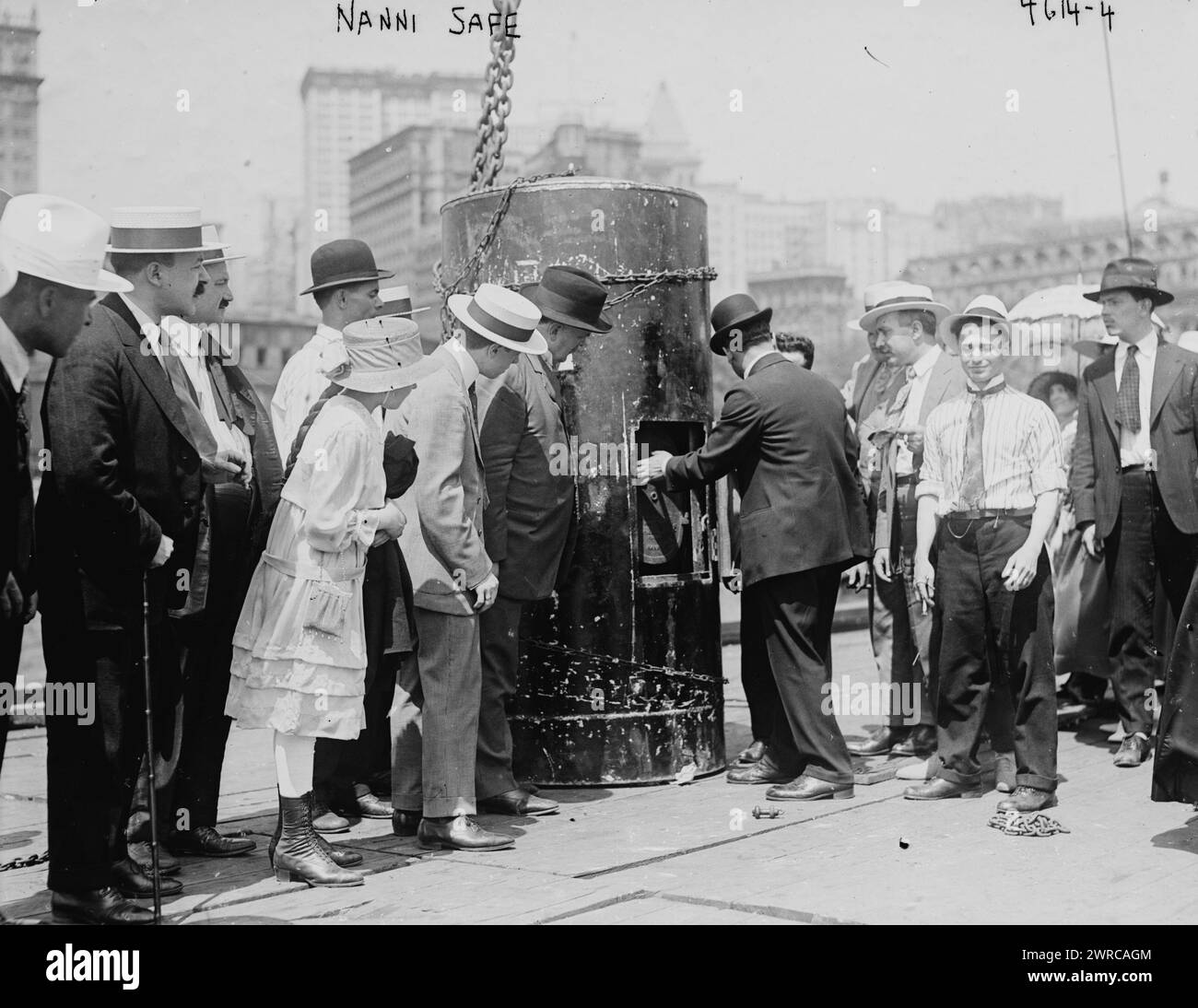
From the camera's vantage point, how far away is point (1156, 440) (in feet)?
24.4

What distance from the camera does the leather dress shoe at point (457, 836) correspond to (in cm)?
567

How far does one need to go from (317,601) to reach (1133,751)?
14.1ft

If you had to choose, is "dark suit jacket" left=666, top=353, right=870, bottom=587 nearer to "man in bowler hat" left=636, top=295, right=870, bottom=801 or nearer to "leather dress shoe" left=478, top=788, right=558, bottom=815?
"man in bowler hat" left=636, top=295, right=870, bottom=801

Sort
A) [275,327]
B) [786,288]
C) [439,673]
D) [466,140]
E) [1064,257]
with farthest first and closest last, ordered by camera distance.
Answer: [786,288], [466,140], [275,327], [1064,257], [439,673]

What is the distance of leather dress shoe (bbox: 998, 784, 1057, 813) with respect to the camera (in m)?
6.19

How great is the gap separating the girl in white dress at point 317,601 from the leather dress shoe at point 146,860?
0.46 m

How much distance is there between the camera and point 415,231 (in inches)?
1539

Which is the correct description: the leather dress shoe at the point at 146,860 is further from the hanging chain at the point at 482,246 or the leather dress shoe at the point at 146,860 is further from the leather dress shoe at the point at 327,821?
the hanging chain at the point at 482,246

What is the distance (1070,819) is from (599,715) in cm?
216

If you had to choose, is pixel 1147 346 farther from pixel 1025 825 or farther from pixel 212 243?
pixel 212 243

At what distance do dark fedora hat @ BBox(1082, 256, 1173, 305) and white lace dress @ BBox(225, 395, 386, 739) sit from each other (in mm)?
4220

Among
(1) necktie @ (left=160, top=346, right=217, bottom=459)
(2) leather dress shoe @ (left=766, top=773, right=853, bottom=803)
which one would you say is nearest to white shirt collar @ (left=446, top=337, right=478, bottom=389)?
(1) necktie @ (left=160, top=346, right=217, bottom=459)
